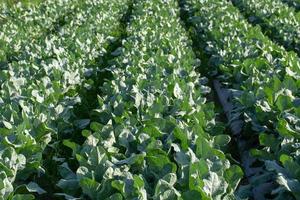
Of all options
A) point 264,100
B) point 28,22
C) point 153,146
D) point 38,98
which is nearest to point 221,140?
point 153,146

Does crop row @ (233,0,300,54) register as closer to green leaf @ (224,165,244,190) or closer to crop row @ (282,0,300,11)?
crop row @ (282,0,300,11)

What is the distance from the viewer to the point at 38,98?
16.6 ft

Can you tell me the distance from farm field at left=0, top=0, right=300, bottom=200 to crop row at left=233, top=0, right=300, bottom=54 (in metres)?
0.06

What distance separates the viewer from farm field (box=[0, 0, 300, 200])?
3.25 metres

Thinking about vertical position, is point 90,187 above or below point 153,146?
below

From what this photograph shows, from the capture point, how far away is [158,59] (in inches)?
259

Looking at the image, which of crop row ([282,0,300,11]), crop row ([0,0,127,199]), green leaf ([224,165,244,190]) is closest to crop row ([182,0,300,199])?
green leaf ([224,165,244,190])

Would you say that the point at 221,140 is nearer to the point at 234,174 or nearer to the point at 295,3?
the point at 234,174

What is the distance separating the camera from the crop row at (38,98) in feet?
12.5

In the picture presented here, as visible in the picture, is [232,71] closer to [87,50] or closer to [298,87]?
[298,87]

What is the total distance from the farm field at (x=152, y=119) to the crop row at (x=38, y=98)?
0.04 feet

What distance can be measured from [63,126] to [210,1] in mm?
9481

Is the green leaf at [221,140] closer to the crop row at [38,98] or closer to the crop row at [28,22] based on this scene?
the crop row at [38,98]

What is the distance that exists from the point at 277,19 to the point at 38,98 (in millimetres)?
6542
